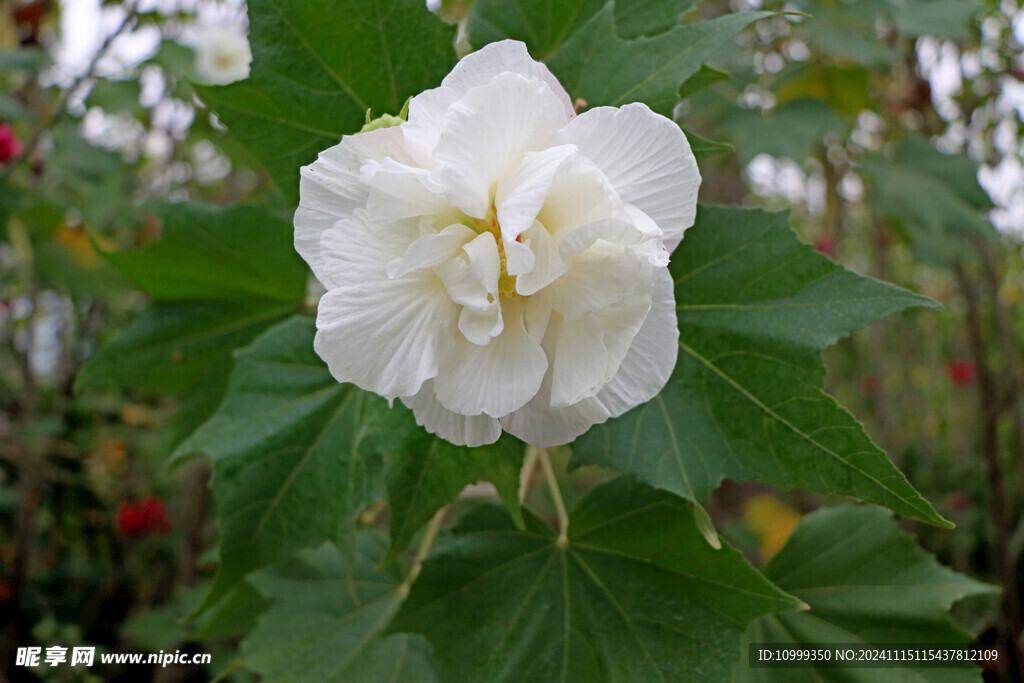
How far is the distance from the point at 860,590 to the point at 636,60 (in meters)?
0.62

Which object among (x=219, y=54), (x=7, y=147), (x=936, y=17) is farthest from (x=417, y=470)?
(x=7, y=147)

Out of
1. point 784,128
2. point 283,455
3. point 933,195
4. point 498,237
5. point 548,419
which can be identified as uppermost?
point 498,237

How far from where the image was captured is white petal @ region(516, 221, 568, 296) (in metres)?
0.43

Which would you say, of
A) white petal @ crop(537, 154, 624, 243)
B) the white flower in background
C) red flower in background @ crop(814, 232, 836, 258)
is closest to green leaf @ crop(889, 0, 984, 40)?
red flower in background @ crop(814, 232, 836, 258)

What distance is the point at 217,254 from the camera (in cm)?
84

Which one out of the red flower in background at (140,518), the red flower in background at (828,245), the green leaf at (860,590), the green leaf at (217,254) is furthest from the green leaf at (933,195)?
the red flower in background at (140,518)

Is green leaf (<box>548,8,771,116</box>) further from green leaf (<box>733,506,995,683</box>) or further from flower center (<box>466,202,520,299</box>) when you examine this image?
green leaf (<box>733,506,995,683</box>)

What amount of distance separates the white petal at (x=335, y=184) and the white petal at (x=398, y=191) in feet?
0.06

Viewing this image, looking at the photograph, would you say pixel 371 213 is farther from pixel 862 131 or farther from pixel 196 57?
pixel 862 131

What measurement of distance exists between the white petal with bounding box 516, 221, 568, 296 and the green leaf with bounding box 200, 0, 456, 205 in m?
0.26

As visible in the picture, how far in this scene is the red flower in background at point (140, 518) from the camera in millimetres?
1895

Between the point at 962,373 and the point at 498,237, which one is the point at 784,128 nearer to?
the point at 498,237

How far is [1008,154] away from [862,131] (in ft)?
1.26

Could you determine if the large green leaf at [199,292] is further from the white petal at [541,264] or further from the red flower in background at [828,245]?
the red flower in background at [828,245]
